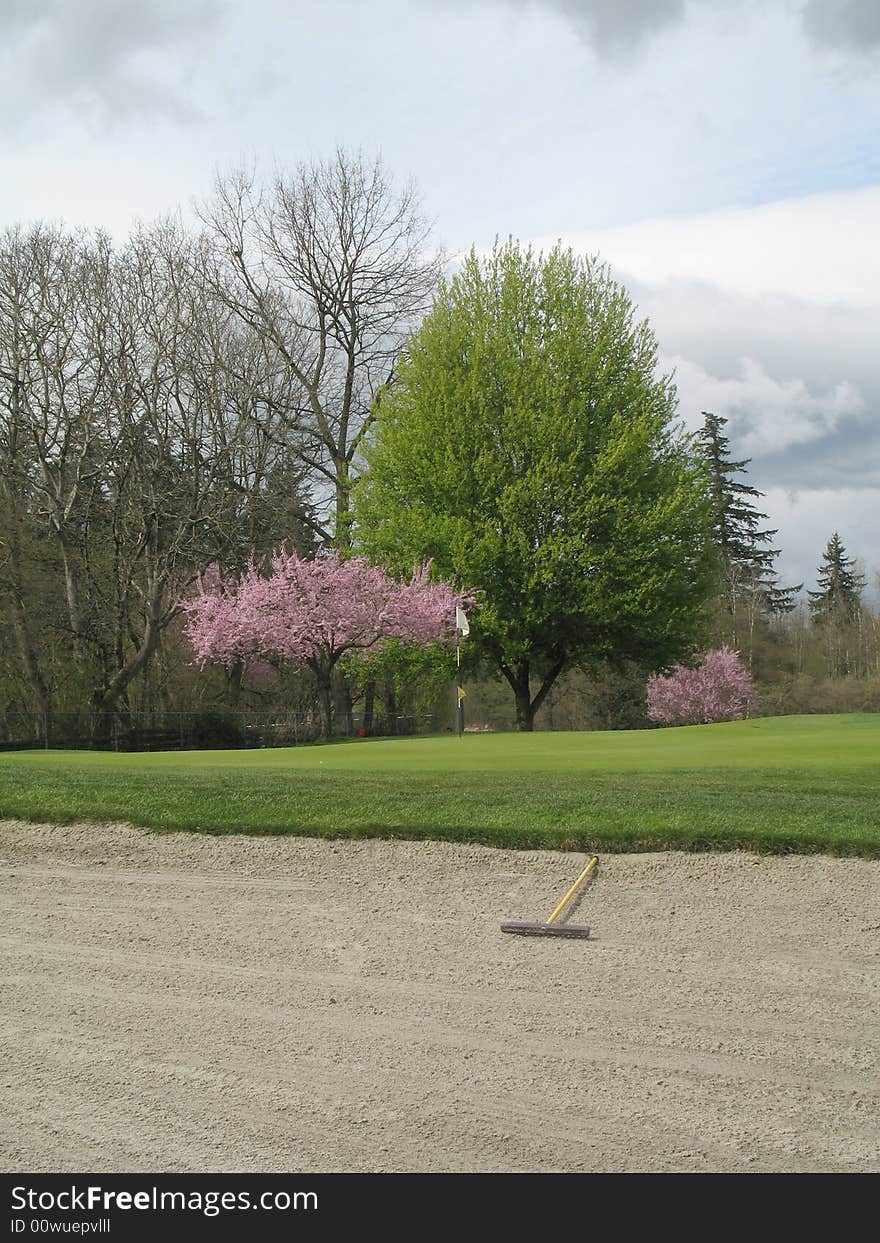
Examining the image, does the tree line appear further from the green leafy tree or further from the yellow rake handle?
the yellow rake handle

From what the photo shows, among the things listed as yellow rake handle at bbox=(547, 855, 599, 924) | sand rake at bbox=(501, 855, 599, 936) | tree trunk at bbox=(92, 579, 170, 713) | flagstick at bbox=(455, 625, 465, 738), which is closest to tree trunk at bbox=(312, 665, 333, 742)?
flagstick at bbox=(455, 625, 465, 738)

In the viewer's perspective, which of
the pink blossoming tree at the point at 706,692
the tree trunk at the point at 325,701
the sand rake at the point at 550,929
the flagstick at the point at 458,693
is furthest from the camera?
the pink blossoming tree at the point at 706,692

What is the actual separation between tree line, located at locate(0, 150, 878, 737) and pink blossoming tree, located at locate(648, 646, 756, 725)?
425 inches

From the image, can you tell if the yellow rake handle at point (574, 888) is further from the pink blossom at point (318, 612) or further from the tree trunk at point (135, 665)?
the tree trunk at point (135, 665)

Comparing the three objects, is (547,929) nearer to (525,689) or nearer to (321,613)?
(321,613)

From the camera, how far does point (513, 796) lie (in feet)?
35.8

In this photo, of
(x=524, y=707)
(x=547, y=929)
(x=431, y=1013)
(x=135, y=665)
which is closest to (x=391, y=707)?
(x=524, y=707)

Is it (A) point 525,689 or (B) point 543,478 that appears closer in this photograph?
(B) point 543,478

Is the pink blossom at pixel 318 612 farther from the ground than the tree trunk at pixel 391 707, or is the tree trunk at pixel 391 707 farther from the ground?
the pink blossom at pixel 318 612

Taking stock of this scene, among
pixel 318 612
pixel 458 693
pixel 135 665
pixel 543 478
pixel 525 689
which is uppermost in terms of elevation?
pixel 543 478

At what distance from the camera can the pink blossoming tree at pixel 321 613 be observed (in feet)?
102

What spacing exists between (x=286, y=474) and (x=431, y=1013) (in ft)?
111

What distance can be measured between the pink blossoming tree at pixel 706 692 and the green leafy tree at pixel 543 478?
1079 cm

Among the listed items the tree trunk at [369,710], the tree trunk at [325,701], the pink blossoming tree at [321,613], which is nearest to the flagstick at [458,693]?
the pink blossoming tree at [321,613]
